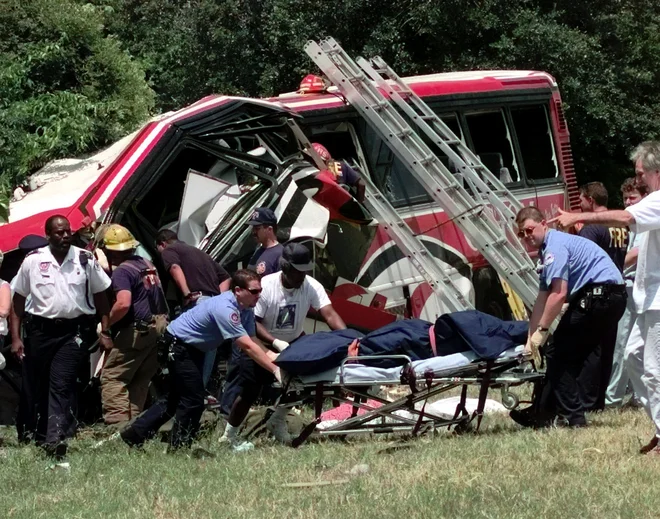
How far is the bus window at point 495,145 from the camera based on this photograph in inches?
548

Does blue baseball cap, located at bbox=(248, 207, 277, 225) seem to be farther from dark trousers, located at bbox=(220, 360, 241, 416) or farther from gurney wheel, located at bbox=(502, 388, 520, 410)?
gurney wheel, located at bbox=(502, 388, 520, 410)

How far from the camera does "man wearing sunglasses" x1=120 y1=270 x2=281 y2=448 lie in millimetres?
8312

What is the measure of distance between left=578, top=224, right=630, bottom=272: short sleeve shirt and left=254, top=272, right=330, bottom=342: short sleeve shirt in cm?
244

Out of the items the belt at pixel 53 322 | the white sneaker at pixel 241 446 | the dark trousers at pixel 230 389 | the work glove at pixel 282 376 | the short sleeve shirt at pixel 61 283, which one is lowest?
the dark trousers at pixel 230 389

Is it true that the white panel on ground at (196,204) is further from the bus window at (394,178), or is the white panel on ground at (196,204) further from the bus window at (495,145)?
the bus window at (495,145)

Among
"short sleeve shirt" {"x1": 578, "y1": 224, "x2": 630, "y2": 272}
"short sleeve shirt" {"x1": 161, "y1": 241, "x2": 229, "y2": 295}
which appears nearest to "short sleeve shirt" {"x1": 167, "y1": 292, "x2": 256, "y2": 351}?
"short sleeve shirt" {"x1": 161, "y1": 241, "x2": 229, "y2": 295}

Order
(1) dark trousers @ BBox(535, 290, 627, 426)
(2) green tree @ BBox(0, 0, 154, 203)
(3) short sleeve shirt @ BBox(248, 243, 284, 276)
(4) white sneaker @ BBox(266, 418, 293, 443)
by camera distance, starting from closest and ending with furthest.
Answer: (1) dark trousers @ BBox(535, 290, 627, 426) → (4) white sneaker @ BBox(266, 418, 293, 443) → (3) short sleeve shirt @ BBox(248, 243, 284, 276) → (2) green tree @ BBox(0, 0, 154, 203)

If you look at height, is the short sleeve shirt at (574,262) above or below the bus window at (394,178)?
above

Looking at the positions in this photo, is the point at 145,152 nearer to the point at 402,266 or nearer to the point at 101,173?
the point at 101,173

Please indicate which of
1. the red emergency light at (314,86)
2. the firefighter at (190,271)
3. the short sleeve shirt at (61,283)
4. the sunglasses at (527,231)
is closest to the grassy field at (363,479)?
the short sleeve shirt at (61,283)

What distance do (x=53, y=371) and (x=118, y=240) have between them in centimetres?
145

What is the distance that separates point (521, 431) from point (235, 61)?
1240cm

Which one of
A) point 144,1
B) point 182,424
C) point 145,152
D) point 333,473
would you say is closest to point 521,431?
point 333,473

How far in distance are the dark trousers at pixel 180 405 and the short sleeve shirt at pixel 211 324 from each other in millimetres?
87
